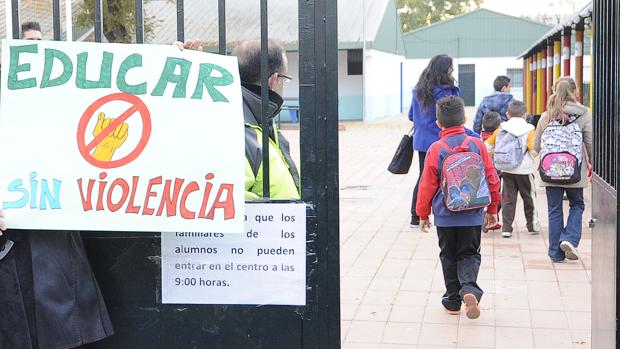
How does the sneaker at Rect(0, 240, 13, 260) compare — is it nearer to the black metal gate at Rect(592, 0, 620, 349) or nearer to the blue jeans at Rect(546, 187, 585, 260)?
the black metal gate at Rect(592, 0, 620, 349)

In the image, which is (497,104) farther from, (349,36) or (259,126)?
(349,36)

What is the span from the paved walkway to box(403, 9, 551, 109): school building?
1548 inches

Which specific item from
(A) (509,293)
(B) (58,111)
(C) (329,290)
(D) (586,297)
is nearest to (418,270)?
(A) (509,293)

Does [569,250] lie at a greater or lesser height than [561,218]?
lesser

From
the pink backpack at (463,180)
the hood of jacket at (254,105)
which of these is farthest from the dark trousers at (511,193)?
the hood of jacket at (254,105)

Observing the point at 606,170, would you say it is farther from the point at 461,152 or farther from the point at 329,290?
the point at 461,152

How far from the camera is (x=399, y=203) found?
37.5 ft

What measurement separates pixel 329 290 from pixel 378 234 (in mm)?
6037

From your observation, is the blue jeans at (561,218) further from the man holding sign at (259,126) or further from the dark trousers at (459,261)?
the man holding sign at (259,126)

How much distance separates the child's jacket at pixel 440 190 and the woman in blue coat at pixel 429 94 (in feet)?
8.60

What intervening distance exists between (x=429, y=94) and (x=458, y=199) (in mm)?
3119

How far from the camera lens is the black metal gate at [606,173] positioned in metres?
3.13

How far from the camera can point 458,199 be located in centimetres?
550

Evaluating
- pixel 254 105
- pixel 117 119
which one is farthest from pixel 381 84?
pixel 117 119
